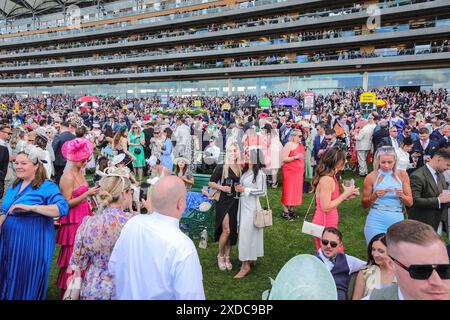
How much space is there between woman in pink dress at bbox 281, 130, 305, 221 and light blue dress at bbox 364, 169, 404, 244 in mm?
3410

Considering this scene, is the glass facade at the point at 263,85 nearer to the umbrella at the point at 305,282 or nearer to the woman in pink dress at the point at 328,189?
the woman in pink dress at the point at 328,189

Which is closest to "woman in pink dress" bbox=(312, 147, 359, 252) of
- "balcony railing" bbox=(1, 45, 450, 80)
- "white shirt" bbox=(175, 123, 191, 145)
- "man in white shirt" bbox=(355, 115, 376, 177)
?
"man in white shirt" bbox=(355, 115, 376, 177)

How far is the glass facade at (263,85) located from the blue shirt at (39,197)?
37456 mm

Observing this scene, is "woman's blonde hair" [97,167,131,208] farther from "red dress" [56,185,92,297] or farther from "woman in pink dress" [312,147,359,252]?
"woman in pink dress" [312,147,359,252]

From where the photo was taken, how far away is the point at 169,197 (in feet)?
7.34

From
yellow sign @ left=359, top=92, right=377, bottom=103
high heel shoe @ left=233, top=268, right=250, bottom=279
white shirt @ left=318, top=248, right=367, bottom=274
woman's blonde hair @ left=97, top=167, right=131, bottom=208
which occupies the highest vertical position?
yellow sign @ left=359, top=92, right=377, bottom=103

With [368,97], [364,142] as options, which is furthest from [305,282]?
[368,97]

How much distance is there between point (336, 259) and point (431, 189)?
1873 millimetres

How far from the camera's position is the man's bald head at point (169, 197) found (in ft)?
7.34

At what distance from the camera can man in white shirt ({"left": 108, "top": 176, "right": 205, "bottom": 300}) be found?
208 centimetres

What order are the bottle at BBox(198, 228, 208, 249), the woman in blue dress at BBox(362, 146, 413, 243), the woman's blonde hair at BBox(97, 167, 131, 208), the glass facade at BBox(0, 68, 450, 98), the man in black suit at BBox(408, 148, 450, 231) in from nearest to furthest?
the woman's blonde hair at BBox(97, 167, 131, 208) → the woman in blue dress at BBox(362, 146, 413, 243) → the man in black suit at BBox(408, 148, 450, 231) → the bottle at BBox(198, 228, 208, 249) → the glass facade at BBox(0, 68, 450, 98)

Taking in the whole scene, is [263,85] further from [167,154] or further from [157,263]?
[157,263]

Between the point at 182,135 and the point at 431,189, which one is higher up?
the point at 182,135
